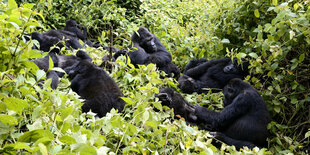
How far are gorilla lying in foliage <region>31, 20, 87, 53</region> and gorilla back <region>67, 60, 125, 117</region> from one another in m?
0.50

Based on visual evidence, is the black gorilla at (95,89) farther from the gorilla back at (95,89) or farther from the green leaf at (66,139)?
the green leaf at (66,139)

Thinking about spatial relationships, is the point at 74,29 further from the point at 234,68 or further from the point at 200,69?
the point at 234,68

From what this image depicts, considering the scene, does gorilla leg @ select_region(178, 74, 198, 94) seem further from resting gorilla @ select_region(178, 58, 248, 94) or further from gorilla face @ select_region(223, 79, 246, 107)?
gorilla face @ select_region(223, 79, 246, 107)

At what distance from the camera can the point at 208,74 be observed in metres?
5.27

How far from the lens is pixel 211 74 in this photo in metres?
5.21

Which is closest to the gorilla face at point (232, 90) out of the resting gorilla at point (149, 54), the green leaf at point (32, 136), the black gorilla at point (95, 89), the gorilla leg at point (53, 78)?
Result: the black gorilla at point (95, 89)

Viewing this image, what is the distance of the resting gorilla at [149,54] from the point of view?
5508mm

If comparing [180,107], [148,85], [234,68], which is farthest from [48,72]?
[234,68]

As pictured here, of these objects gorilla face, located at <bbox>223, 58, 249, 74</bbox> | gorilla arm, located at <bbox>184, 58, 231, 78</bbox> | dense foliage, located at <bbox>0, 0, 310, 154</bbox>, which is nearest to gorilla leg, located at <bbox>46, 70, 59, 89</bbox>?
dense foliage, located at <bbox>0, 0, 310, 154</bbox>

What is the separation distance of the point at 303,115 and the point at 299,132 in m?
0.22

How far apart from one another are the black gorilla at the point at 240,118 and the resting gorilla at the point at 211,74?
93 centimetres

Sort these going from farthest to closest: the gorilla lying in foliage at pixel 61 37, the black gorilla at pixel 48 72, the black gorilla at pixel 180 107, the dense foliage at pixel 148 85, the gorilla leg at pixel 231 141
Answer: the gorilla lying in foliage at pixel 61 37 → the black gorilla at pixel 180 107 → the black gorilla at pixel 48 72 → the gorilla leg at pixel 231 141 → the dense foliage at pixel 148 85

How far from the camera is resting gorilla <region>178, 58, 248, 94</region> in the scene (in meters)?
4.93

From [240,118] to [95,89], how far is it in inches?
73.2
